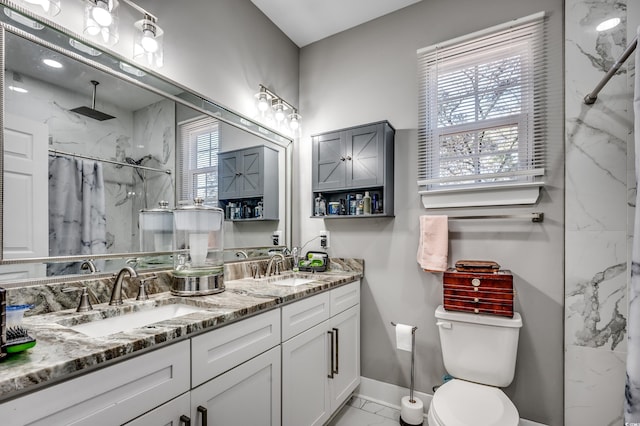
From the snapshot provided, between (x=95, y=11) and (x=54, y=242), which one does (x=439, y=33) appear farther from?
(x=54, y=242)

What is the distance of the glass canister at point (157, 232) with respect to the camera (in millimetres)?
1469

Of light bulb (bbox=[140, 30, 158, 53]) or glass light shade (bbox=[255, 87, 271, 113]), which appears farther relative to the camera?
glass light shade (bbox=[255, 87, 271, 113])

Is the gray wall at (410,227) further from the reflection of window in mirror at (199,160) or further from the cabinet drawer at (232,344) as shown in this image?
the cabinet drawer at (232,344)

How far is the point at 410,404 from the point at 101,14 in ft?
8.62

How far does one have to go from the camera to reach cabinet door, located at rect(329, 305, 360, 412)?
1868 mm

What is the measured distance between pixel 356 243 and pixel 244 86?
1.41 metres

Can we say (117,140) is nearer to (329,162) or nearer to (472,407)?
(329,162)

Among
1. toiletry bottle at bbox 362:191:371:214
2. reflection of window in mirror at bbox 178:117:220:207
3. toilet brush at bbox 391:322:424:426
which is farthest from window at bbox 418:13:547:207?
reflection of window in mirror at bbox 178:117:220:207

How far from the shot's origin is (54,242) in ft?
3.76

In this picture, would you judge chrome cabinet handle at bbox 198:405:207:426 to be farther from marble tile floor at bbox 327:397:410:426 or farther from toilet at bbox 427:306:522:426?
marble tile floor at bbox 327:397:410:426

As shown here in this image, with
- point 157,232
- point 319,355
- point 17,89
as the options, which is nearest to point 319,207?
point 319,355

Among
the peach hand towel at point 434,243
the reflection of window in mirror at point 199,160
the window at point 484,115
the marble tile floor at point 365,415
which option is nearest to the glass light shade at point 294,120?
the reflection of window in mirror at point 199,160

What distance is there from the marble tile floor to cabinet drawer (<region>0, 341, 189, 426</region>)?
4.58 feet

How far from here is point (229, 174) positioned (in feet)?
6.48
